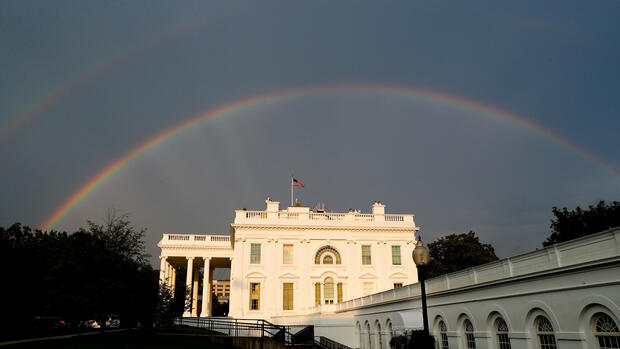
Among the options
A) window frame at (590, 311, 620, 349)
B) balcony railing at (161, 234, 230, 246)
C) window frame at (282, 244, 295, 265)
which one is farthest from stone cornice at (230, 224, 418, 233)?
window frame at (590, 311, 620, 349)

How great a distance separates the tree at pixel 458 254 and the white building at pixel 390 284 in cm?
1647

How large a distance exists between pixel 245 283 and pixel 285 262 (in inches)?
222

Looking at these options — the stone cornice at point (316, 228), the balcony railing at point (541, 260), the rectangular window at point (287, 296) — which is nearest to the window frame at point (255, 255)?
the stone cornice at point (316, 228)

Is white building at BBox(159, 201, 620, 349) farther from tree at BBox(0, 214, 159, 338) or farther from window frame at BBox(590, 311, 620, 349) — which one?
tree at BBox(0, 214, 159, 338)

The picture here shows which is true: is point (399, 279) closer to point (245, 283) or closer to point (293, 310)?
point (293, 310)

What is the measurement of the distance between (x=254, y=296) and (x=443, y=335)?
34362 mm

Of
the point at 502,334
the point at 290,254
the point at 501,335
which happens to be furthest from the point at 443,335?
the point at 290,254

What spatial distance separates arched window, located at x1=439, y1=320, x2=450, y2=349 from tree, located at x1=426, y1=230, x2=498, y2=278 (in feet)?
160

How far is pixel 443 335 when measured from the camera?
23.4 metres

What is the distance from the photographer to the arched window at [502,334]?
59.9 feet

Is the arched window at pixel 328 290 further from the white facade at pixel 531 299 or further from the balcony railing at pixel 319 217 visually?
the white facade at pixel 531 299

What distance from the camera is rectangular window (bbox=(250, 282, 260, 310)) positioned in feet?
177

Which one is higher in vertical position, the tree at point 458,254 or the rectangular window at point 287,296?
the tree at point 458,254

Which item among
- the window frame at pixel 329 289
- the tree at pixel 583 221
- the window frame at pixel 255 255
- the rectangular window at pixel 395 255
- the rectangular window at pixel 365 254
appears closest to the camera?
the tree at pixel 583 221
